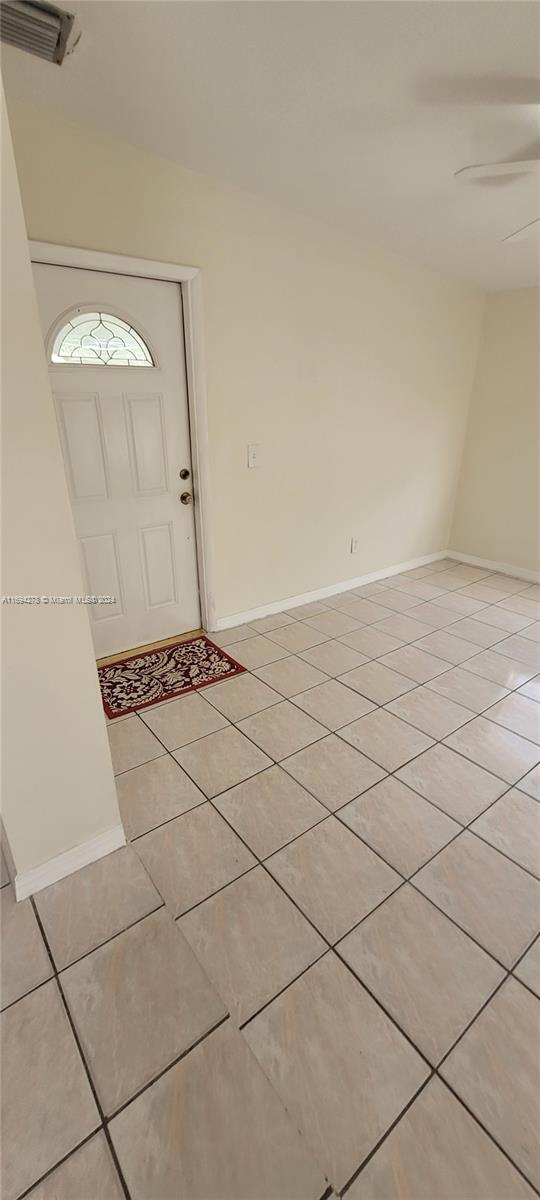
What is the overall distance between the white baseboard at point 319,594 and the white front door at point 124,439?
38 centimetres

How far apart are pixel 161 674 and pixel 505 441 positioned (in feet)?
11.6

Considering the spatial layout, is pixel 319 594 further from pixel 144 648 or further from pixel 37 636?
pixel 37 636

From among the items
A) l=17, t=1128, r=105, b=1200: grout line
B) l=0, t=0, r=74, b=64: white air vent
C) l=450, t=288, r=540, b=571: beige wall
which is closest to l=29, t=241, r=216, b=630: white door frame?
l=0, t=0, r=74, b=64: white air vent

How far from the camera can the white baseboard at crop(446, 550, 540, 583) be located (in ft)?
13.8

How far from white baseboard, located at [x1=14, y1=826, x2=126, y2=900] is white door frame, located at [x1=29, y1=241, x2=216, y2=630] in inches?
62.5

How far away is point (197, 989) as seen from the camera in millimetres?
1218

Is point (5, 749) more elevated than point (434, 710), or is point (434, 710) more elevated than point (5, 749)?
point (5, 749)

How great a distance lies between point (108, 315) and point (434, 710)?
2461mm

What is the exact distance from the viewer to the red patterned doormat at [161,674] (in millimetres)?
2385

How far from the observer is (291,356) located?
111 inches

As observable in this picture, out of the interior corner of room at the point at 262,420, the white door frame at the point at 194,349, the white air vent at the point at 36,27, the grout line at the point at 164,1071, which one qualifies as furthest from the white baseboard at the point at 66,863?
the white air vent at the point at 36,27

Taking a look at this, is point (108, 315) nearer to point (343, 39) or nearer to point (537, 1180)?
point (343, 39)

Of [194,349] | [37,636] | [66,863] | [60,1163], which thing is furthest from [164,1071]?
[194,349]

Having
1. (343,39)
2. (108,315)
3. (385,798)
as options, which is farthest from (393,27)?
(385,798)
